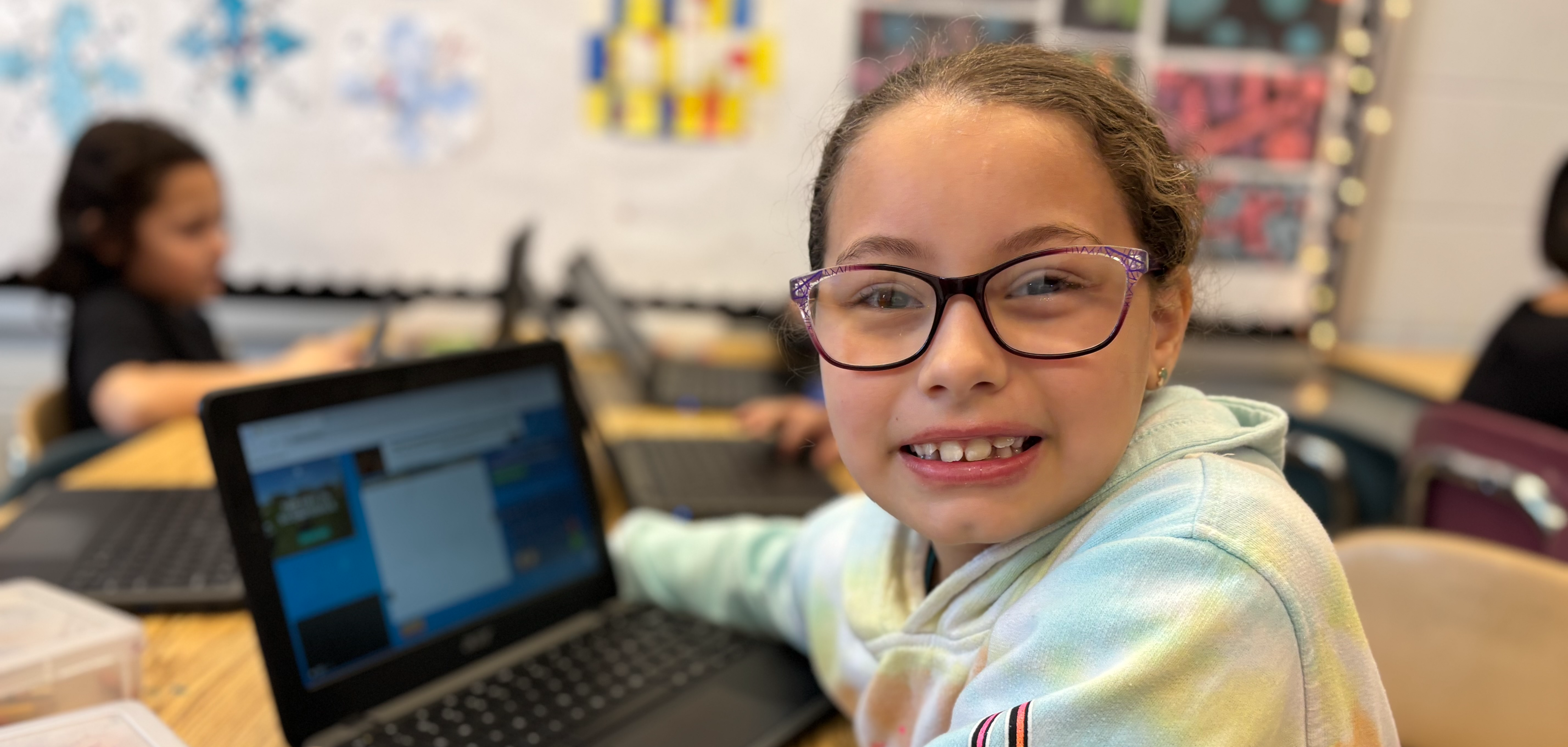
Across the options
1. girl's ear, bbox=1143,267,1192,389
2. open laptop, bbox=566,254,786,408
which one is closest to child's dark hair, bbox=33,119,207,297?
open laptop, bbox=566,254,786,408

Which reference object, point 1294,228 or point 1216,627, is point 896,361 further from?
point 1294,228

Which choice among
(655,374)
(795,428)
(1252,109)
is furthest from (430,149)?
(1252,109)

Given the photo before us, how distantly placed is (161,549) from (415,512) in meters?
0.39

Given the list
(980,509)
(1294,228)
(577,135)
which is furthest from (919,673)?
(1294,228)

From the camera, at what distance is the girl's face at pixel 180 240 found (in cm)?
179

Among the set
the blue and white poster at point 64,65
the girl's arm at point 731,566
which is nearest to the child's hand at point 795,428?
the girl's arm at point 731,566

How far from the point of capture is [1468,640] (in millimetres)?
860

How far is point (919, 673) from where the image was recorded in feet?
2.06

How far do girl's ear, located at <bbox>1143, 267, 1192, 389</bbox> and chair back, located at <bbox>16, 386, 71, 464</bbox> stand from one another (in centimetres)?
143

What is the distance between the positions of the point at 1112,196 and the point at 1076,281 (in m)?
0.06

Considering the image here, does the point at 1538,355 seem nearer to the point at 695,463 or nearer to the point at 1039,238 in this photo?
the point at 695,463

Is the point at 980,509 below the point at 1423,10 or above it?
below

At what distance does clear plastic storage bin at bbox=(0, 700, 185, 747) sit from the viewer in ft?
1.84

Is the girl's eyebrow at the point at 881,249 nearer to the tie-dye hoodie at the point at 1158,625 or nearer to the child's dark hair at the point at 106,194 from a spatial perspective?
the tie-dye hoodie at the point at 1158,625
